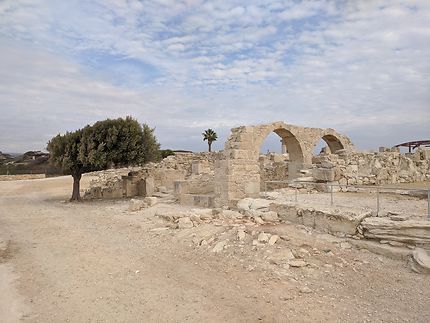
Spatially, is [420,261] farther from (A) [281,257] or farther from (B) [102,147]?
(B) [102,147]

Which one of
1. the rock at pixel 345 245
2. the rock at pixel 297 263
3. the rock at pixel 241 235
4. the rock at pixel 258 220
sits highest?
the rock at pixel 258 220

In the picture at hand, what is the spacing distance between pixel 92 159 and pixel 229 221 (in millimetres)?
8362

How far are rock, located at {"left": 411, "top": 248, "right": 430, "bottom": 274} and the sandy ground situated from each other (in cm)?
13

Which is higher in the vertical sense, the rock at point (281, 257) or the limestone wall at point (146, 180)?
the limestone wall at point (146, 180)

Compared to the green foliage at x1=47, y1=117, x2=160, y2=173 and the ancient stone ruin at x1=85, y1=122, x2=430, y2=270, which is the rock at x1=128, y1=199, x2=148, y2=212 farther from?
the green foliage at x1=47, y1=117, x2=160, y2=173

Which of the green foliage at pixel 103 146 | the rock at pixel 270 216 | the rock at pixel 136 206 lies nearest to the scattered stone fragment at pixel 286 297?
the rock at pixel 270 216

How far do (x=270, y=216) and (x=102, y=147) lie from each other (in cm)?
921

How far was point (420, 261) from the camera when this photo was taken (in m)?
5.55

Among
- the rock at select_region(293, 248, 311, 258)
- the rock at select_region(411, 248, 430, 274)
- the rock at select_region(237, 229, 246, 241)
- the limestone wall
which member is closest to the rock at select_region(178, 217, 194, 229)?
the rock at select_region(237, 229, 246, 241)

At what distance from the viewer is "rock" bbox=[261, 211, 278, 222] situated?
868 centimetres

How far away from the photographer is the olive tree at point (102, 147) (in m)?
15.3

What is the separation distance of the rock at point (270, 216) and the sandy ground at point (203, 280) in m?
0.53

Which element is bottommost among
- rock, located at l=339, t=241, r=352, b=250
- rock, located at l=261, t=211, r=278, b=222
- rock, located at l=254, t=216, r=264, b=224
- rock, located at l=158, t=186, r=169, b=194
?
rock, located at l=339, t=241, r=352, b=250

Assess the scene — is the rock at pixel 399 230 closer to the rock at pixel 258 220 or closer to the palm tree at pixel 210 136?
the rock at pixel 258 220
